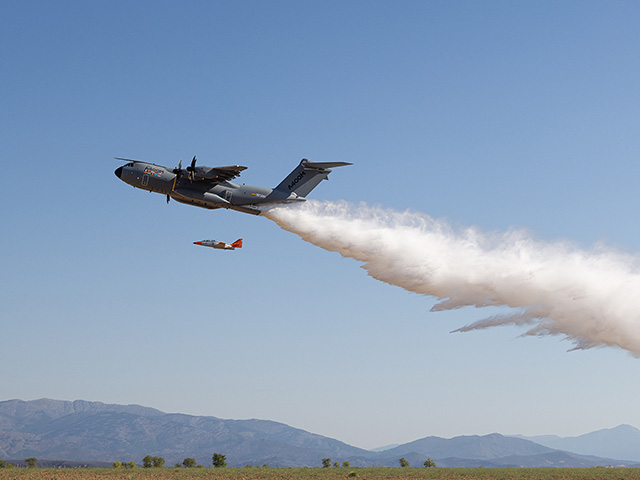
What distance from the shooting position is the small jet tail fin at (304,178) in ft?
226

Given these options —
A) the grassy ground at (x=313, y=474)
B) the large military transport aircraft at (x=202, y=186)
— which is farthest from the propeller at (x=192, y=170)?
the grassy ground at (x=313, y=474)

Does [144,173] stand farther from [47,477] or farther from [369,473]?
[369,473]

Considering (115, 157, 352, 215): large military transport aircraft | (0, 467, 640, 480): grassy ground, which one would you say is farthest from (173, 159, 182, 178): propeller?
(0, 467, 640, 480): grassy ground

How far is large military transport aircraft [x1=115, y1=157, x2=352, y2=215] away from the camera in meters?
63.7

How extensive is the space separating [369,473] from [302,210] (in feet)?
83.8

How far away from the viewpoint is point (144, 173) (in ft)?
209

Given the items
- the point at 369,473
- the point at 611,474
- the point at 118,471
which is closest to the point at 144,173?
the point at 118,471

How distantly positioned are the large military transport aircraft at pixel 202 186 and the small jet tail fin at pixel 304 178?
1593 mm

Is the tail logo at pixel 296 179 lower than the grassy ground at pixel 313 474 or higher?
higher

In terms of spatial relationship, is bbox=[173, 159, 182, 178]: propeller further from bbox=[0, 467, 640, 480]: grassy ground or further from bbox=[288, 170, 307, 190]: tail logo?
bbox=[0, 467, 640, 480]: grassy ground

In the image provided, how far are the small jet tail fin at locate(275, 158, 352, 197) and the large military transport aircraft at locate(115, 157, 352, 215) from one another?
1593mm

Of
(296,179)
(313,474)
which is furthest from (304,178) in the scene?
(313,474)

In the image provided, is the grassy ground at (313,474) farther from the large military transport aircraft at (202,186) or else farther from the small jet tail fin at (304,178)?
the small jet tail fin at (304,178)

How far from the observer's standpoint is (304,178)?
227 feet
